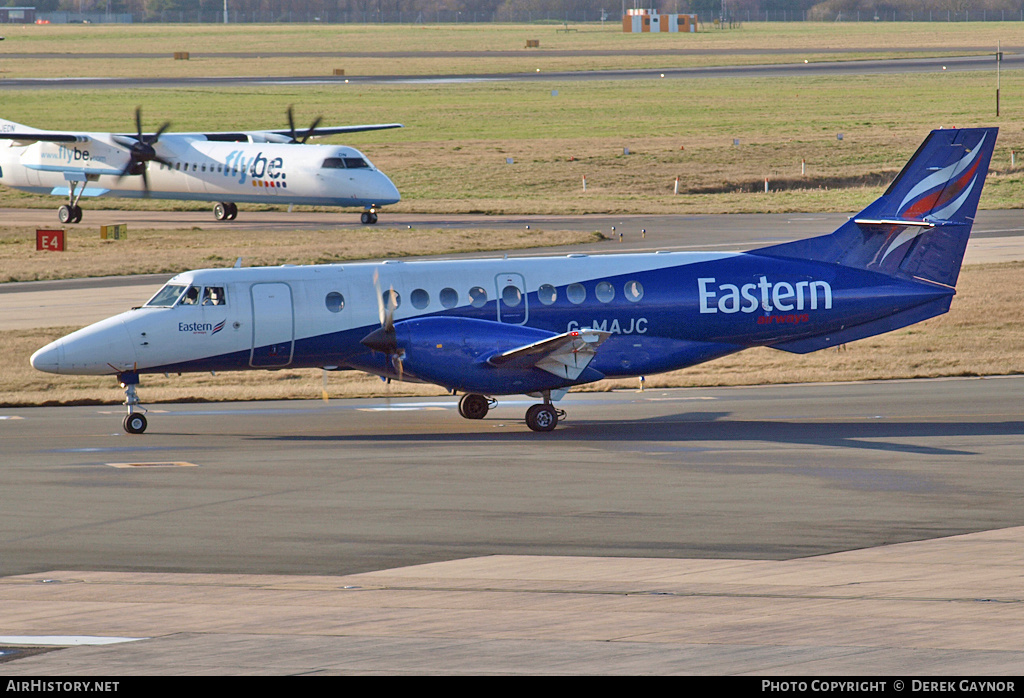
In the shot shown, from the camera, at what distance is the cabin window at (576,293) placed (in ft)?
84.9

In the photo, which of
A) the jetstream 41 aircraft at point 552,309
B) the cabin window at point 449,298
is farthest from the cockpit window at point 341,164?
the cabin window at point 449,298

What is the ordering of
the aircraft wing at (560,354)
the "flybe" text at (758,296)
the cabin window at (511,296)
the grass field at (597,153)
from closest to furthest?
the aircraft wing at (560,354) < the cabin window at (511,296) < the "flybe" text at (758,296) < the grass field at (597,153)

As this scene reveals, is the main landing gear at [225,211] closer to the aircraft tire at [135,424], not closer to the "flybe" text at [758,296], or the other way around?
the aircraft tire at [135,424]

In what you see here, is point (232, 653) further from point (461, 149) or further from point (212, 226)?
point (461, 149)

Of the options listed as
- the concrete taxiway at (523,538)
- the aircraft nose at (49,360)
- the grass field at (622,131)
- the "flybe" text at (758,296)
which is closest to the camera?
the concrete taxiway at (523,538)

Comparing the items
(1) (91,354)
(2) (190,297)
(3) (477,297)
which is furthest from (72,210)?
(3) (477,297)

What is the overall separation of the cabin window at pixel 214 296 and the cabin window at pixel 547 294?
19.8 ft

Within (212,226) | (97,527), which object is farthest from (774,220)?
(97,527)

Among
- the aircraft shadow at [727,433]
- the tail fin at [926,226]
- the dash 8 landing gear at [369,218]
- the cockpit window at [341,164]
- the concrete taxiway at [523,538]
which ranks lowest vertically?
the concrete taxiway at [523,538]

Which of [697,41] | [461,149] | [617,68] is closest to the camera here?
[461,149]

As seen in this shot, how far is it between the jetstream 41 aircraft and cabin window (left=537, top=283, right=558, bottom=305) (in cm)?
2

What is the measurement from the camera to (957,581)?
14203 mm

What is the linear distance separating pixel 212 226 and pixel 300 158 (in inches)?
247

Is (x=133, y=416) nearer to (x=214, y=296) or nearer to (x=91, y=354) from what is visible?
(x=91, y=354)
